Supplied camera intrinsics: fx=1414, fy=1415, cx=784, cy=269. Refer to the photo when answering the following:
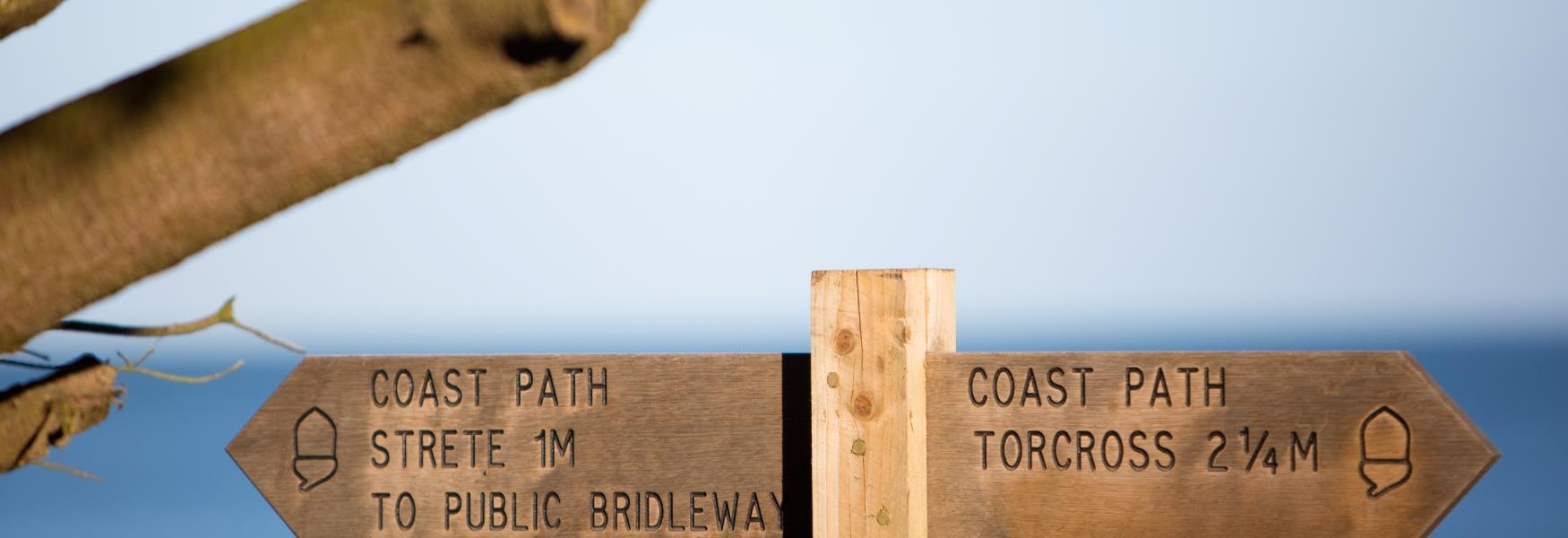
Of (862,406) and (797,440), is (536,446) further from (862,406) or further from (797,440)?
(862,406)

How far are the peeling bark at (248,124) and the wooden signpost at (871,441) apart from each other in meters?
1.30

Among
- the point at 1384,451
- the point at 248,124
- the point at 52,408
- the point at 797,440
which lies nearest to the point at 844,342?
the point at 797,440

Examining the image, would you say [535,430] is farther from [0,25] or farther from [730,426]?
[0,25]

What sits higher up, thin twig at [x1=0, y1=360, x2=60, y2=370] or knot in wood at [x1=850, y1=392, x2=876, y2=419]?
knot in wood at [x1=850, y1=392, x2=876, y2=419]

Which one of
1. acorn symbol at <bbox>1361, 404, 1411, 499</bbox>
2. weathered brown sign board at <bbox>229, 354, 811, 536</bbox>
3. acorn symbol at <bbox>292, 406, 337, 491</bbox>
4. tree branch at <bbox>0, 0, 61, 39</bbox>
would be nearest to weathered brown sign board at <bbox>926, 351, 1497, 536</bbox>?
acorn symbol at <bbox>1361, 404, 1411, 499</bbox>

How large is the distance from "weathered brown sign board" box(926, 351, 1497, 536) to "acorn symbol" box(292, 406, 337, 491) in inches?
46.9

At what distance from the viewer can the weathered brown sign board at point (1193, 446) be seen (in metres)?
2.23

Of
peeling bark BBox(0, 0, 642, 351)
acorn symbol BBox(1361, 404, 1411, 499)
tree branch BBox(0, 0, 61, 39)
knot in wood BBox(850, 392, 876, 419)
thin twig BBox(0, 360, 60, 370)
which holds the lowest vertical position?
acorn symbol BBox(1361, 404, 1411, 499)

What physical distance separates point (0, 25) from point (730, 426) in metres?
1.35

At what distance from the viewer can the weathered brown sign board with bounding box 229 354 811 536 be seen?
2605mm

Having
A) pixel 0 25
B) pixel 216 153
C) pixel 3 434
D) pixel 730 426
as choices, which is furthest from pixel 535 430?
pixel 216 153

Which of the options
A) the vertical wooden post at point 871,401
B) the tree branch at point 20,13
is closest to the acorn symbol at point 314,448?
the vertical wooden post at point 871,401

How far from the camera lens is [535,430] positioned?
269 cm

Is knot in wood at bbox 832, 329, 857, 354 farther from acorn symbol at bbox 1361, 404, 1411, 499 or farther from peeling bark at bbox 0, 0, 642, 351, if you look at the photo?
peeling bark at bbox 0, 0, 642, 351
